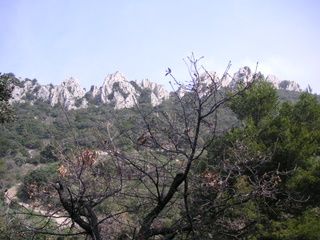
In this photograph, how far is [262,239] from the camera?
13086 millimetres

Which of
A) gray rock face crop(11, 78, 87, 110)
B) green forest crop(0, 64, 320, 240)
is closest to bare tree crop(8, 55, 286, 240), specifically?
green forest crop(0, 64, 320, 240)

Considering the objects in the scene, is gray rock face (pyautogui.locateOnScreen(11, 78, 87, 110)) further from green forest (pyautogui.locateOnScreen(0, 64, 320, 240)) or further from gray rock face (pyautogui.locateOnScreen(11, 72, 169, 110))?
green forest (pyautogui.locateOnScreen(0, 64, 320, 240))

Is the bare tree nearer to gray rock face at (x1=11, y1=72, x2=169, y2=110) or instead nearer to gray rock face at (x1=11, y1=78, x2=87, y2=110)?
gray rock face at (x1=11, y1=72, x2=169, y2=110)

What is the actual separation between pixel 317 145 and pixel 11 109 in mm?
9922

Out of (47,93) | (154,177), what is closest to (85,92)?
(47,93)

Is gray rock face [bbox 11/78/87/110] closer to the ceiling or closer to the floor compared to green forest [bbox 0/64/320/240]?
closer to the ceiling

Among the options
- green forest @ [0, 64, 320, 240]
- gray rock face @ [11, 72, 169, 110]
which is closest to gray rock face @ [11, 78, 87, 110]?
gray rock face @ [11, 72, 169, 110]

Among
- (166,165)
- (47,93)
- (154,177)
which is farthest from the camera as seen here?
(47,93)

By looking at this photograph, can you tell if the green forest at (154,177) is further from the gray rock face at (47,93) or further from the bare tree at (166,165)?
the gray rock face at (47,93)

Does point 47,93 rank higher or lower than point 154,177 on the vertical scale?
higher

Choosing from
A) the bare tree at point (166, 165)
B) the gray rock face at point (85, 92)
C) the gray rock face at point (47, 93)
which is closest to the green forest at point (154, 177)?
the bare tree at point (166, 165)

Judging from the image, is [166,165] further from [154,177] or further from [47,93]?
[47,93]

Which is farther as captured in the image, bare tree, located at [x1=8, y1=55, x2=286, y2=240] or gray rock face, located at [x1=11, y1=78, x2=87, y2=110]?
gray rock face, located at [x1=11, y1=78, x2=87, y2=110]

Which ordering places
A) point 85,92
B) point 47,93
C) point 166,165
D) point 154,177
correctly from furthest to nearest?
point 85,92, point 47,93, point 154,177, point 166,165
